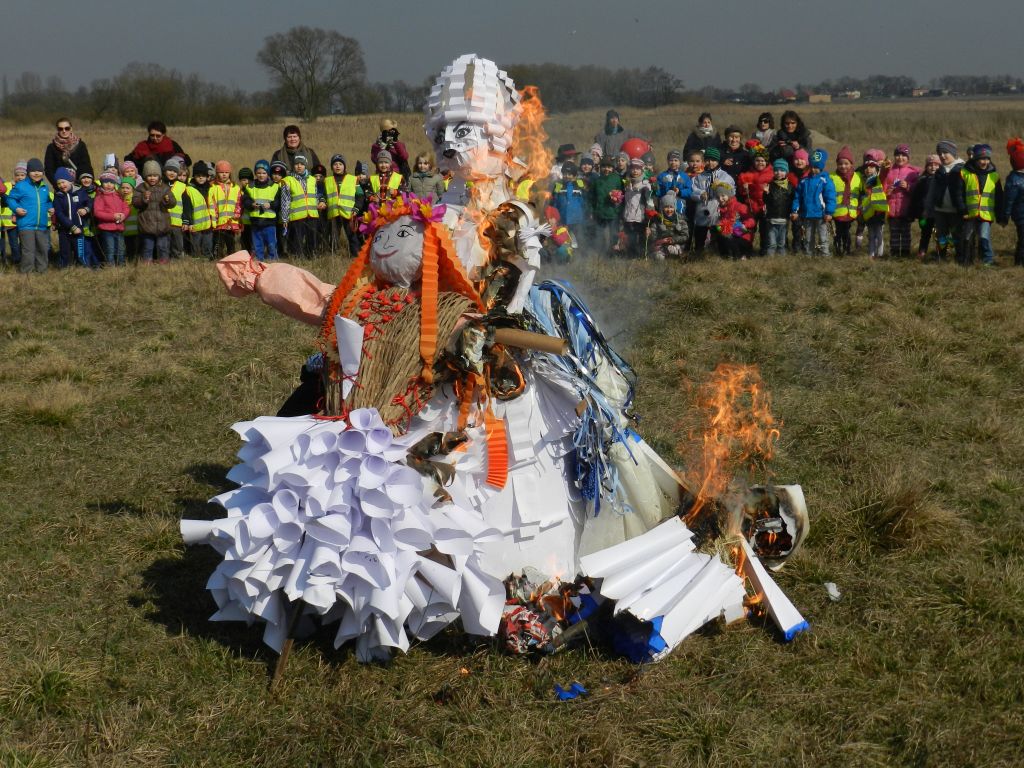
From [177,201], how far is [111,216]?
0.74 m

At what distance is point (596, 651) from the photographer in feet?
12.7

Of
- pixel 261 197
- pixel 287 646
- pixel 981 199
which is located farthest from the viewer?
pixel 261 197

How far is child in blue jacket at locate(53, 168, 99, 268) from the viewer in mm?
11156

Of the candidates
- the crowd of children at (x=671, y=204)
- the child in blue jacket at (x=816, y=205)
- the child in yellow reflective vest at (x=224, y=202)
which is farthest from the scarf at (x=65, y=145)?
the child in blue jacket at (x=816, y=205)

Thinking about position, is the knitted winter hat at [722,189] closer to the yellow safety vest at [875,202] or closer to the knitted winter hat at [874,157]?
the yellow safety vest at [875,202]

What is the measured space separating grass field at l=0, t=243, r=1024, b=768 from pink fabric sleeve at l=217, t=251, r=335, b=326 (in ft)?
4.18

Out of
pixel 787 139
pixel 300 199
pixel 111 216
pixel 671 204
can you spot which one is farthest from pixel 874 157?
pixel 111 216

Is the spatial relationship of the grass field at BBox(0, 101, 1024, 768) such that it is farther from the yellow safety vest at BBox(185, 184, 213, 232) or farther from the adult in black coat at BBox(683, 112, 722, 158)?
the yellow safety vest at BBox(185, 184, 213, 232)

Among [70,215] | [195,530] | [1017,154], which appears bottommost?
[195,530]

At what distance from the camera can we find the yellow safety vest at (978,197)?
10.6 meters

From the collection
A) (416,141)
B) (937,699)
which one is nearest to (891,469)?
(937,699)

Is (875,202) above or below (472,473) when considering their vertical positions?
above

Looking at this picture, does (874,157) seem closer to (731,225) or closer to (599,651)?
Result: (731,225)

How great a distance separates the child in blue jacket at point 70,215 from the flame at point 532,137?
8396mm
